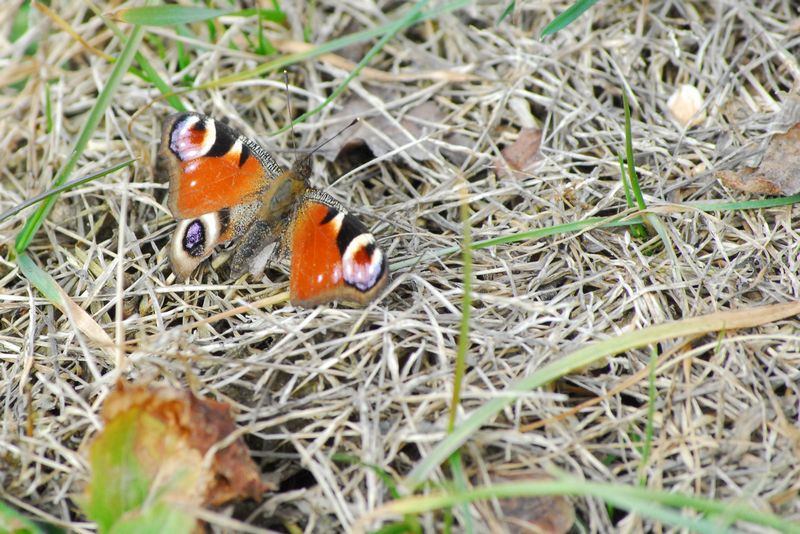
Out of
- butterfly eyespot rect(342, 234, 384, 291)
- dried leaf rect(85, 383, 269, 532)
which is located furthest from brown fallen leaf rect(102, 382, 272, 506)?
butterfly eyespot rect(342, 234, 384, 291)

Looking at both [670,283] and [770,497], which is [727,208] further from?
[770,497]

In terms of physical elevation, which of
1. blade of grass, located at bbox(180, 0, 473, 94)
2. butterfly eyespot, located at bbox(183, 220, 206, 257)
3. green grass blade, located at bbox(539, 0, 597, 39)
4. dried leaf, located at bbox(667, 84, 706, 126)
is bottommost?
dried leaf, located at bbox(667, 84, 706, 126)

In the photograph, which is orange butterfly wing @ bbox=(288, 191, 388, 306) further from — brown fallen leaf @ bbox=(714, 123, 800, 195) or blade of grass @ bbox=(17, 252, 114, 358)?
brown fallen leaf @ bbox=(714, 123, 800, 195)

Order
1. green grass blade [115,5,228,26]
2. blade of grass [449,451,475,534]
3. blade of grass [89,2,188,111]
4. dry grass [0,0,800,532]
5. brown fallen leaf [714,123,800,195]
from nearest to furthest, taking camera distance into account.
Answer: blade of grass [449,451,475,534], dry grass [0,0,800,532], brown fallen leaf [714,123,800,195], green grass blade [115,5,228,26], blade of grass [89,2,188,111]

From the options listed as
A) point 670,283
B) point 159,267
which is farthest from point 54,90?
point 670,283

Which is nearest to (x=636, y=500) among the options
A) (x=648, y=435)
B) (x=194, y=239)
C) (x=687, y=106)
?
(x=648, y=435)

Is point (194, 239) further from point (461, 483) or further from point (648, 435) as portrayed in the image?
point (648, 435)

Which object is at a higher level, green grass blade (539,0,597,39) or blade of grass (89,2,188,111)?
blade of grass (89,2,188,111)
